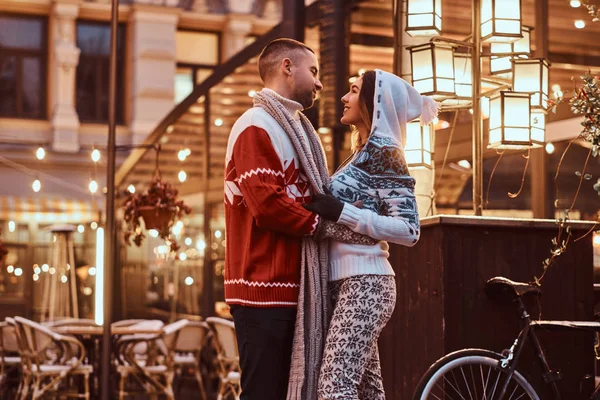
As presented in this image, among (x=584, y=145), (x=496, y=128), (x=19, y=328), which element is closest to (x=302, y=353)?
(x=496, y=128)

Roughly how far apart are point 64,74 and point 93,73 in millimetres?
705

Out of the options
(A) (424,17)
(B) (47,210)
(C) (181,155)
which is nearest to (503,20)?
(A) (424,17)

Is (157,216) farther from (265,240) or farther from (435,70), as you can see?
(265,240)

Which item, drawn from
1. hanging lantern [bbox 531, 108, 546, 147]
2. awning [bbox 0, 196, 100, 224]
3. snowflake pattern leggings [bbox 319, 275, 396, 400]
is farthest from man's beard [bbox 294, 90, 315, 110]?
awning [bbox 0, 196, 100, 224]

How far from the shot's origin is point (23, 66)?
2125 cm

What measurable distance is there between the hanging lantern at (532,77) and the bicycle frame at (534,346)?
1453 mm

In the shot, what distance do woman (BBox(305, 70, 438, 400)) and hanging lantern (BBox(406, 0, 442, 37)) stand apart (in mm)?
2220

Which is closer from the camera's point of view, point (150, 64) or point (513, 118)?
point (513, 118)

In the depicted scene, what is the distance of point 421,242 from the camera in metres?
5.81

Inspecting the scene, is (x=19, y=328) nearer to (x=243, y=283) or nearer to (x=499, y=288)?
(x=499, y=288)

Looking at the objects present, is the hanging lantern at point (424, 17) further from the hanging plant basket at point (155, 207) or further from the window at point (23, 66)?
the window at point (23, 66)

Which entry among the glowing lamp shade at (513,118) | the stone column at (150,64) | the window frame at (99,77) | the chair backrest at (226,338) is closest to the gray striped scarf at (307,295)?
the glowing lamp shade at (513,118)

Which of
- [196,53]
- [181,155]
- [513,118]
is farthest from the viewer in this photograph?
[196,53]

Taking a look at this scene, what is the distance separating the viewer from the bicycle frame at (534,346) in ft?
17.2
